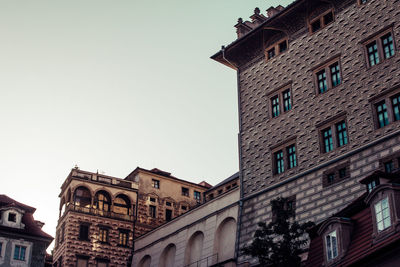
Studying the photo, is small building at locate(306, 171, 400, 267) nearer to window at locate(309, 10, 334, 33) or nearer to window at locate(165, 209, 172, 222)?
window at locate(309, 10, 334, 33)

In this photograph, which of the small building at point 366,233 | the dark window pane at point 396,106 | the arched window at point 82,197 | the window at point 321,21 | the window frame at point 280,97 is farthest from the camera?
the arched window at point 82,197

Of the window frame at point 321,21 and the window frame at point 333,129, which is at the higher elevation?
the window frame at point 321,21

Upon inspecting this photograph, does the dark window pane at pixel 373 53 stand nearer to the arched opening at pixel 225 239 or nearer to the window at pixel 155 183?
the arched opening at pixel 225 239

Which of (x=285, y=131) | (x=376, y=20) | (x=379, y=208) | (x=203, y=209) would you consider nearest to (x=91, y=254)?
(x=203, y=209)

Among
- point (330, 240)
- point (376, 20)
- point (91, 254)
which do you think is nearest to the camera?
point (330, 240)

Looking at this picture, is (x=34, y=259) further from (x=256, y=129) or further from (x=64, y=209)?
(x=256, y=129)

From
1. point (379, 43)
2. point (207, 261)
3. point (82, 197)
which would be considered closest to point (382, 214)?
point (379, 43)

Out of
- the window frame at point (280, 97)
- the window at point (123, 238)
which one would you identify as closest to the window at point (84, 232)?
the window at point (123, 238)

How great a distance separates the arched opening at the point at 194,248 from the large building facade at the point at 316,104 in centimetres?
436

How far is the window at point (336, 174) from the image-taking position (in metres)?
25.5

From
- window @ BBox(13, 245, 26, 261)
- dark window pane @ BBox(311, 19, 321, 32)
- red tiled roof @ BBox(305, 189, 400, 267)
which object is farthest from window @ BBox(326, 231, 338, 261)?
window @ BBox(13, 245, 26, 261)

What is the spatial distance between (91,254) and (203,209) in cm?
1078

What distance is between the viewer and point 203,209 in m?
34.0

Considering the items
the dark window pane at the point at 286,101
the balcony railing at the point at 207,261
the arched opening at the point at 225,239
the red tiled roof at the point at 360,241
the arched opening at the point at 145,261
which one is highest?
the dark window pane at the point at 286,101
